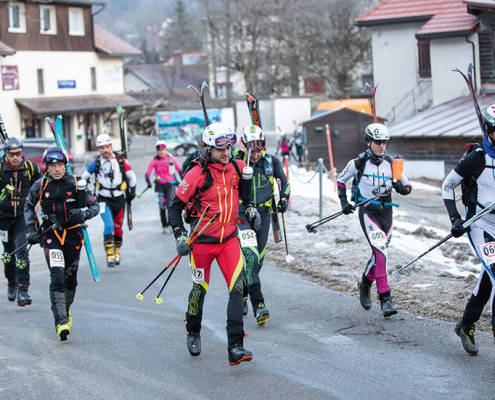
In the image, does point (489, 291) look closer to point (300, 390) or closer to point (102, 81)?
point (300, 390)

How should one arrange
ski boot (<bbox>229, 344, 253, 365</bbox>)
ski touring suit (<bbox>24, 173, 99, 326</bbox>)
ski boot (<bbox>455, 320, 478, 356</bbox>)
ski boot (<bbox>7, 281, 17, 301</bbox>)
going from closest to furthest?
ski boot (<bbox>229, 344, 253, 365</bbox>) → ski boot (<bbox>455, 320, 478, 356</bbox>) → ski touring suit (<bbox>24, 173, 99, 326</bbox>) → ski boot (<bbox>7, 281, 17, 301</bbox>)

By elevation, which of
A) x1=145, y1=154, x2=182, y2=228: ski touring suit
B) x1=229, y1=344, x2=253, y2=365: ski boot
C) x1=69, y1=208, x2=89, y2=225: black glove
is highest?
x1=145, y1=154, x2=182, y2=228: ski touring suit

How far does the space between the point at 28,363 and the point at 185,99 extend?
72.4 metres

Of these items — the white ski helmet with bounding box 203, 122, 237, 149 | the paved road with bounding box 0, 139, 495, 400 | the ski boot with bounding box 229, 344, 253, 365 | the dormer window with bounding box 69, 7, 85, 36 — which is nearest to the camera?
the paved road with bounding box 0, 139, 495, 400

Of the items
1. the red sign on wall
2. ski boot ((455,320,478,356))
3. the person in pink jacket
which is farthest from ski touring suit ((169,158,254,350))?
the red sign on wall

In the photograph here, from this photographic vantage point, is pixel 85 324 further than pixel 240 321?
Yes

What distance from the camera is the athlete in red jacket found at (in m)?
6.91

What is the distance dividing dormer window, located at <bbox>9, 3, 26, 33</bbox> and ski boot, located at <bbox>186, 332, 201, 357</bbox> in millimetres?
39836

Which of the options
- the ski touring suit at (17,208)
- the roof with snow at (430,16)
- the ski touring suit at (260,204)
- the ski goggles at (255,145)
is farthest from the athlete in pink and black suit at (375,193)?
the roof with snow at (430,16)

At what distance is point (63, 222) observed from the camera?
330 inches

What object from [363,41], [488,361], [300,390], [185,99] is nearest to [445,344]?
[488,361]

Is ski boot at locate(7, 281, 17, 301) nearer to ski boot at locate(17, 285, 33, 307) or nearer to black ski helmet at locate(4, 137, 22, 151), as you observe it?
ski boot at locate(17, 285, 33, 307)

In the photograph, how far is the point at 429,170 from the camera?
27.7m

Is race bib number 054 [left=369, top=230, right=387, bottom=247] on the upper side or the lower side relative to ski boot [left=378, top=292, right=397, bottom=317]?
upper
